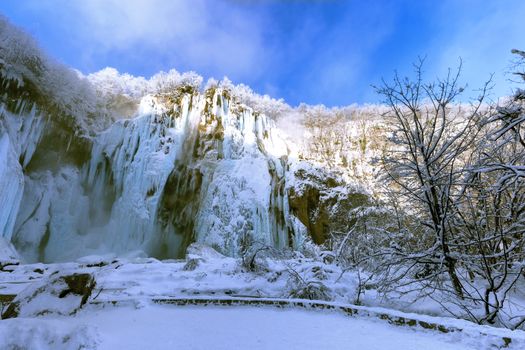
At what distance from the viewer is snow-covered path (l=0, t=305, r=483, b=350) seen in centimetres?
Answer: 345

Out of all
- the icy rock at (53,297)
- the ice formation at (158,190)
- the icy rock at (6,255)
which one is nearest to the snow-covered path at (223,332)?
the icy rock at (53,297)

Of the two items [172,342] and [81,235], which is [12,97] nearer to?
[81,235]

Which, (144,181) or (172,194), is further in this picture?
(172,194)

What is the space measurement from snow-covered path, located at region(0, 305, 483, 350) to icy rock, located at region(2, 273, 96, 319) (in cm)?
44

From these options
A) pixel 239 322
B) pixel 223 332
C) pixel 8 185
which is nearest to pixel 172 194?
pixel 8 185

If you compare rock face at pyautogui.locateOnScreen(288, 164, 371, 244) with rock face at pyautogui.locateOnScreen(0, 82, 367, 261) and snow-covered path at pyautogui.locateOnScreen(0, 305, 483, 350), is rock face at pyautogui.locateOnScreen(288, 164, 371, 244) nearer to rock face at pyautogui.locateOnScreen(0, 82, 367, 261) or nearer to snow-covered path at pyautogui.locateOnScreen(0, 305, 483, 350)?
rock face at pyautogui.locateOnScreen(0, 82, 367, 261)

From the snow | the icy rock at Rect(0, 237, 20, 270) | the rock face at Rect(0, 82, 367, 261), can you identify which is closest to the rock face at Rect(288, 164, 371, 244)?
the rock face at Rect(0, 82, 367, 261)

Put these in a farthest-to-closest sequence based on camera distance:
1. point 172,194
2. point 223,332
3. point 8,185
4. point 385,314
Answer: point 172,194
point 8,185
point 385,314
point 223,332

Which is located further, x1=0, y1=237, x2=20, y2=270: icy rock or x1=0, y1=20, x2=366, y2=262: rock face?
x1=0, y1=20, x2=366, y2=262: rock face

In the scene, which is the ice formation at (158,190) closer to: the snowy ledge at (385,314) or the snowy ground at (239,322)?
the snowy ground at (239,322)

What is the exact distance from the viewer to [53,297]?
20.8ft

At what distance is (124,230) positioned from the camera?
64.4ft

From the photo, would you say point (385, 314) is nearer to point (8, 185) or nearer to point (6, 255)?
point (6, 255)

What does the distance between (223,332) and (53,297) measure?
3956 mm
